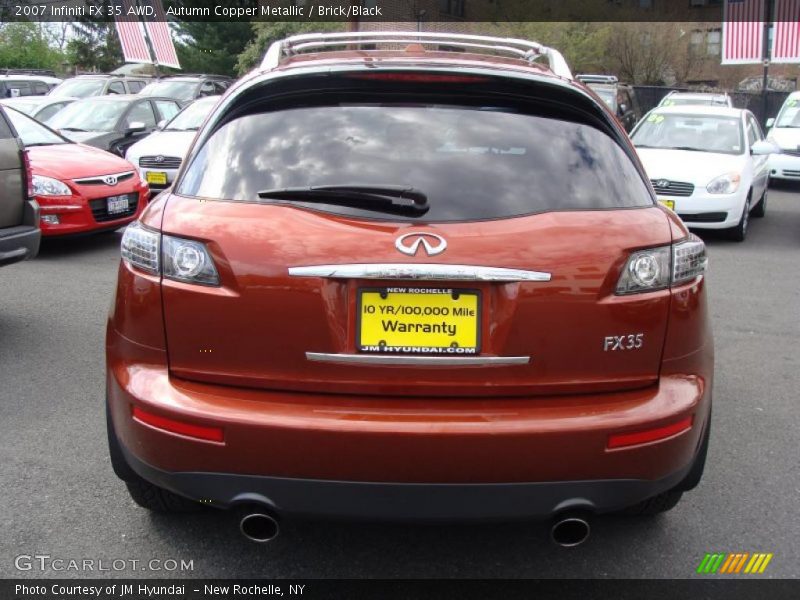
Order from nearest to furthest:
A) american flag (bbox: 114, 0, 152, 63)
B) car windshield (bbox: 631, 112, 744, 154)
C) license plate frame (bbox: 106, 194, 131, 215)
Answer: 1. license plate frame (bbox: 106, 194, 131, 215)
2. car windshield (bbox: 631, 112, 744, 154)
3. american flag (bbox: 114, 0, 152, 63)

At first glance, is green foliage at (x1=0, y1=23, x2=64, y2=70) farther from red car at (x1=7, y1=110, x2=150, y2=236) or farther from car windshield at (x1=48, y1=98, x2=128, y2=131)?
red car at (x1=7, y1=110, x2=150, y2=236)

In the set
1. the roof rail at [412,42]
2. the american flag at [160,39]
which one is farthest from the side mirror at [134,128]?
the american flag at [160,39]

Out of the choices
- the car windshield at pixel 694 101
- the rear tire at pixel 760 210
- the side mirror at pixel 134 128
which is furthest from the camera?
the car windshield at pixel 694 101

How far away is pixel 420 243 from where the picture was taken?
241 centimetres

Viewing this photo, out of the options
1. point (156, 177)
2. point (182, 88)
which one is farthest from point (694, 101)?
point (156, 177)

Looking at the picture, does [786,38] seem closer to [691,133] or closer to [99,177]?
[691,133]

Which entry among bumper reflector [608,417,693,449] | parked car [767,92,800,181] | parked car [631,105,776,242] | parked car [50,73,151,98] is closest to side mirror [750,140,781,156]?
parked car [631,105,776,242]

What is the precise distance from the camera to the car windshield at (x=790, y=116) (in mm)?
16828

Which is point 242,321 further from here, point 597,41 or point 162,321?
point 597,41

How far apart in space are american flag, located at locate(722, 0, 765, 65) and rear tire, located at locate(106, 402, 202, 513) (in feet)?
89.1

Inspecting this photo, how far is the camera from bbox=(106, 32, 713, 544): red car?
2.40 metres

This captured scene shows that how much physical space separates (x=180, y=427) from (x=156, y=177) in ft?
31.5

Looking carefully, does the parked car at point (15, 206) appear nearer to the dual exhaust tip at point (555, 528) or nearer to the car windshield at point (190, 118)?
the dual exhaust tip at point (555, 528)

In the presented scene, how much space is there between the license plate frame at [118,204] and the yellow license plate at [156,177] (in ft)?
7.75
